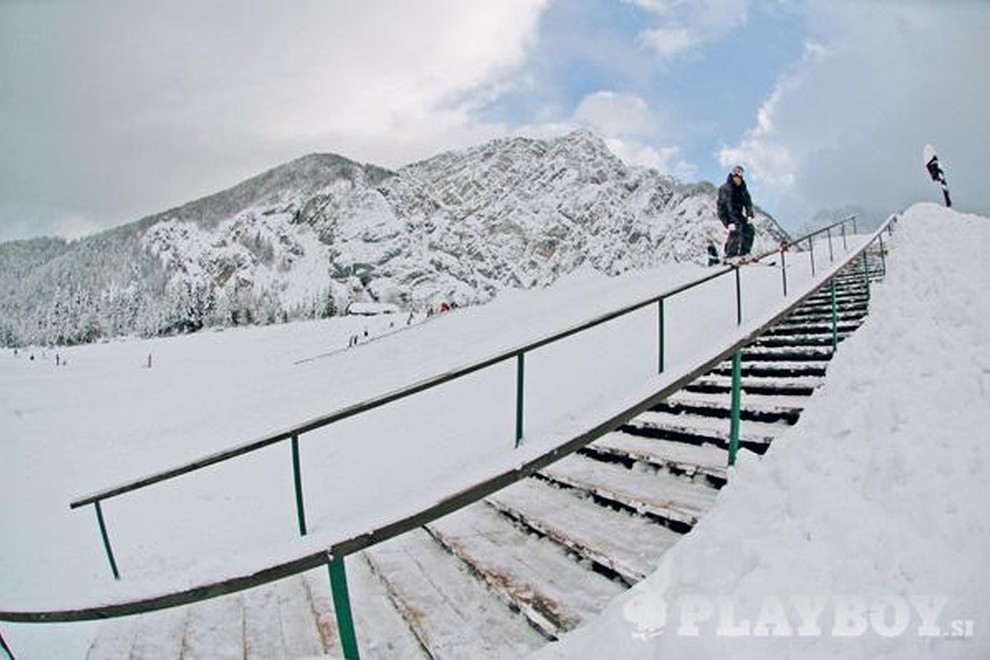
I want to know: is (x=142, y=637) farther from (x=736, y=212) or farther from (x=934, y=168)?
(x=934, y=168)

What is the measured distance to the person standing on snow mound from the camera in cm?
1102

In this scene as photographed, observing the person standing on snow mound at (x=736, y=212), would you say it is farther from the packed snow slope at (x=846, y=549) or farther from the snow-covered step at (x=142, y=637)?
the snow-covered step at (x=142, y=637)

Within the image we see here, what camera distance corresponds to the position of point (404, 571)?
3.72 metres

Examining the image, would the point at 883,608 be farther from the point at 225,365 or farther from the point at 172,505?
the point at 225,365

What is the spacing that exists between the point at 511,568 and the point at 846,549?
1853mm

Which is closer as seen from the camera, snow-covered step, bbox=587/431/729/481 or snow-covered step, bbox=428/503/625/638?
snow-covered step, bbox=428/503/625/638

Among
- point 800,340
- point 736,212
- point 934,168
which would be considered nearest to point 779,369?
point 800,340

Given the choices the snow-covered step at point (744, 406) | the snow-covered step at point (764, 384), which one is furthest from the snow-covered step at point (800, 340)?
the snow-covered step at point (744, 406)

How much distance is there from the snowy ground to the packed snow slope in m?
0.01

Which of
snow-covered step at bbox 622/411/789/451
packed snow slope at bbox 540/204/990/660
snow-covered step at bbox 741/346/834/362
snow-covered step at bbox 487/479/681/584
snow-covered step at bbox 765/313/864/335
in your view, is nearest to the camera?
packed snow slope at bbox 540/204/990/660

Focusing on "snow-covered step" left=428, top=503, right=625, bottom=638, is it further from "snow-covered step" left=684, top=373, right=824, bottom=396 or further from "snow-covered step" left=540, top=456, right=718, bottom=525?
"snow-covered step" left=684, top=373, right=824, bottom=396

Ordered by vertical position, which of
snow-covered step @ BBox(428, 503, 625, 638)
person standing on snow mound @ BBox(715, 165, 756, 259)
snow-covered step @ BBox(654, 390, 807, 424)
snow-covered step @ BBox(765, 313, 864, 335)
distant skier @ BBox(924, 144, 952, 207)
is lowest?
snow-covered step @ BBox(428, 503, 625, 638)

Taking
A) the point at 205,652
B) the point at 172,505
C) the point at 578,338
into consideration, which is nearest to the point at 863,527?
the point at 205,652

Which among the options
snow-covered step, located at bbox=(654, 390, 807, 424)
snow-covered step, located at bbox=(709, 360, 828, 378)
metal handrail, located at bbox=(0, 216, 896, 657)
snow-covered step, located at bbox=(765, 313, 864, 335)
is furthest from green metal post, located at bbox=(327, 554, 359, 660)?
snow-covered step, located at bbox=(765, 313, 864, 335)
